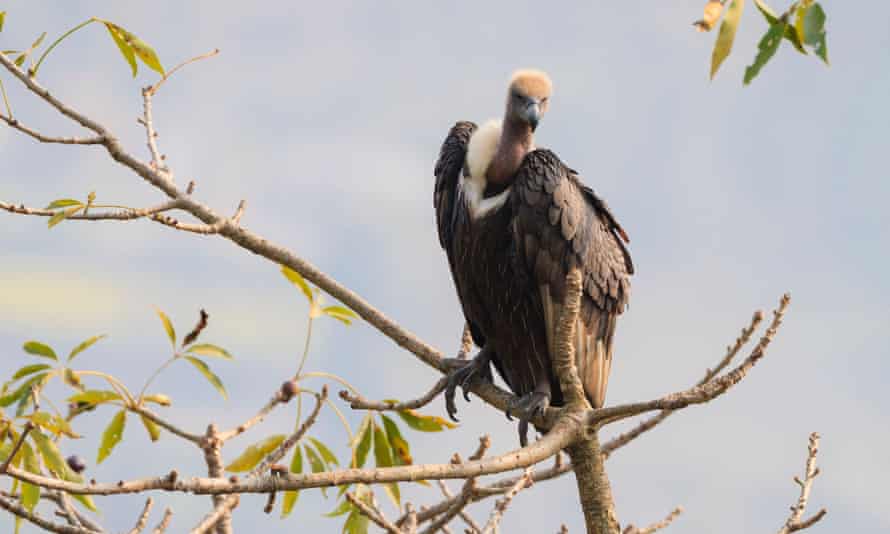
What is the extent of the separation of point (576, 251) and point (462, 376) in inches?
31.5

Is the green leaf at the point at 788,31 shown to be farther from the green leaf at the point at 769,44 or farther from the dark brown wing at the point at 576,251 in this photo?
the dark brown wing at the point at 576,251

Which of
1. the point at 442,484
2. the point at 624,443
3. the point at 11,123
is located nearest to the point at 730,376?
the point at 624,443

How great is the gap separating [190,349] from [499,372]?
2259 mm

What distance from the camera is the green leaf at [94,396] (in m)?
3.56

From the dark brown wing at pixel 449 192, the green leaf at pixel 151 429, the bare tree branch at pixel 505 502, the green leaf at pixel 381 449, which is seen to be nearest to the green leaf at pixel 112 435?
the green leaf at pixel 151 429

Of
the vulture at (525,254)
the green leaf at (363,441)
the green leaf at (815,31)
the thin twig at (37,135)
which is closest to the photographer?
the green leaf at (815,31)

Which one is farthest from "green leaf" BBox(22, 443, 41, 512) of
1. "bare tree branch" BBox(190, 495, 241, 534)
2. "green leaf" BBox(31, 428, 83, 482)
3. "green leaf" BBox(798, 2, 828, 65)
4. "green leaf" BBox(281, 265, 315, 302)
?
"green leaf" BBox(798, 2, 828, 65)

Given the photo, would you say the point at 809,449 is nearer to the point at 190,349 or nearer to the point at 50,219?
the point at 190,349

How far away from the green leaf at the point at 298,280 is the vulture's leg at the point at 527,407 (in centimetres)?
126

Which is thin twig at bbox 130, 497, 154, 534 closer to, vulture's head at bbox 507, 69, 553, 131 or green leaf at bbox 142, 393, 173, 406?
green leaf at bbox 142, 393, 173, 406

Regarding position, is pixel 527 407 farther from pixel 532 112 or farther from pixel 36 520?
pixel 36 520

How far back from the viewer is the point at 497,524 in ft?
17.5

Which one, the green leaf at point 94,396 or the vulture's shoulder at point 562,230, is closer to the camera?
the green leaf at point 94,396

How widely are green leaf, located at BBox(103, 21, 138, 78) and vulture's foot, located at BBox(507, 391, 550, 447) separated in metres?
2.21
